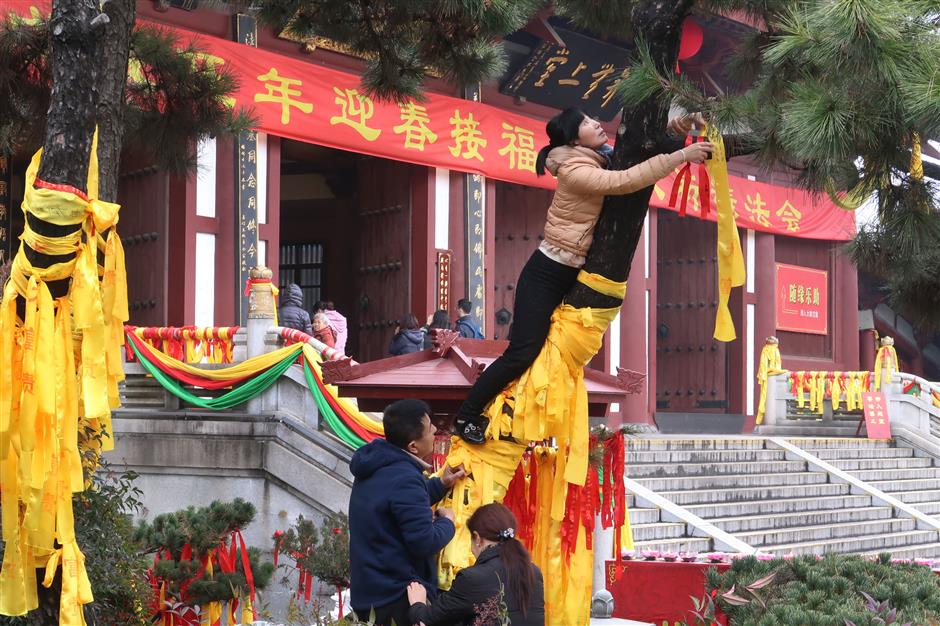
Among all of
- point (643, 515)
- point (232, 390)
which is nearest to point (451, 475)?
point (232, 390)

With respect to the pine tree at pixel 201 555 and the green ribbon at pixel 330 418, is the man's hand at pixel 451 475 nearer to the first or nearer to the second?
the pine tree at pixel 201 555

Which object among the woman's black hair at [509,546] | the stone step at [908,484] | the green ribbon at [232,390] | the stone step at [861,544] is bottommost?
the stone step at [861,544]

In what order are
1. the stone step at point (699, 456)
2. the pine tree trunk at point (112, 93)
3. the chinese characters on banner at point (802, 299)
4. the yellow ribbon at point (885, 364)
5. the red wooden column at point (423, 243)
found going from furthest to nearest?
the chinese characters on banner at point (802, 299) < the yellow ribbon at point (885, 364) < the red wooden column at point (423, 243) < the stone step at point (699, 456) < the pine tree trunk at point (112, 93)

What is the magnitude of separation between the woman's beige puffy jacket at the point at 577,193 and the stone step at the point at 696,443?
27.3 ft

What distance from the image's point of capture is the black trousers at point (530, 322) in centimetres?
437

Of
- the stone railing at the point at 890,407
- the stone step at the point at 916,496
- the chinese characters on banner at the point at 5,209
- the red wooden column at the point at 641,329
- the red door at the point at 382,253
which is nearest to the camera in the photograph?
the chinese characters on banner at the point at 5,209

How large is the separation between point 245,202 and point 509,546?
848 centimetres

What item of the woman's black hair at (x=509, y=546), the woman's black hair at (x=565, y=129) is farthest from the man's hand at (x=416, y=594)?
the woman's black hair at (x=565, y=129)

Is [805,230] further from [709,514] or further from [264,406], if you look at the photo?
[264,406]

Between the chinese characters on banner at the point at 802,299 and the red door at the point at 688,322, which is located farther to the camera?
the chinese characters on banner at the point at 802,299

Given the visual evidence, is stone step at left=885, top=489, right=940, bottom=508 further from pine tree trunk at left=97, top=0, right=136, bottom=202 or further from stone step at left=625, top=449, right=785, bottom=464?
pine tree trunk at left=97, top=0, right=136, bottom=202

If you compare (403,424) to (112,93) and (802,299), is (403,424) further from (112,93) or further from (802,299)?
(802,299)

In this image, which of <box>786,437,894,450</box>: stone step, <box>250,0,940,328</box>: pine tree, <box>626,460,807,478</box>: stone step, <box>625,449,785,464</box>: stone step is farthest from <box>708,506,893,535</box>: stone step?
<box>250,0,940,328</box>: pine tree

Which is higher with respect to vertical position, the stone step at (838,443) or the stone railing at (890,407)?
the stone railing at (890,407)
